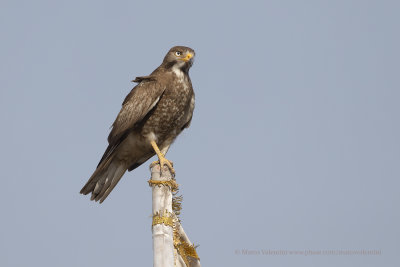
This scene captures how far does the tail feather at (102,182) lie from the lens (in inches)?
306

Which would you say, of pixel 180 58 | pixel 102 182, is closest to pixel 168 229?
pixel 102 182

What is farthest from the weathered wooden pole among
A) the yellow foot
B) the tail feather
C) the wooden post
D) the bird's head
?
the bird's head

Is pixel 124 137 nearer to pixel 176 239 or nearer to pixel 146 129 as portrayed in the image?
pixel 146 129

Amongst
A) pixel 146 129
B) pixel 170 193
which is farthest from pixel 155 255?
pixel 146 129

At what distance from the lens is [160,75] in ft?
26.0

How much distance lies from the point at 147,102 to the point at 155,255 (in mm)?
2798

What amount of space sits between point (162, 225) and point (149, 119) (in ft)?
8.20

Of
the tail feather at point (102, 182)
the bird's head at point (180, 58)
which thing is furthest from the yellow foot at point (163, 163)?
the bird's head at point (180, 58)

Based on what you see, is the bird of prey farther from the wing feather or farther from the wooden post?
the wooden post

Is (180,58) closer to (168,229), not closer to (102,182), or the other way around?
(102,182)

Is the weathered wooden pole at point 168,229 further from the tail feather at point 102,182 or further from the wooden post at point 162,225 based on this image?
the tail feather at point 102,182

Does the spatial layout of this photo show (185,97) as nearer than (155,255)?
No

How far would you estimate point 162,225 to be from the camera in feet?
17.9

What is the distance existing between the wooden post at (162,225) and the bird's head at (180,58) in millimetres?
2409
